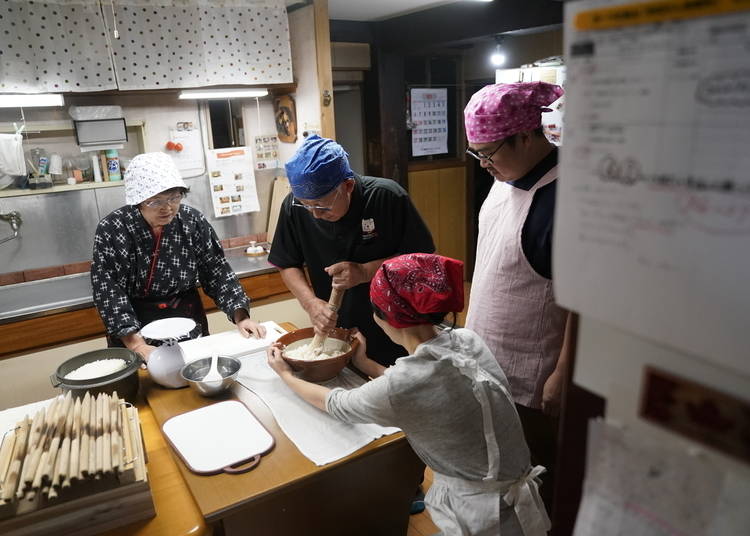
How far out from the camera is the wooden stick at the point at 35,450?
107 centimetres

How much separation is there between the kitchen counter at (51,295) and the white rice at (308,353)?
154 centimetres

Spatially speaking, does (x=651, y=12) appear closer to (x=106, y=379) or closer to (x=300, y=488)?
(x=300, y=488)

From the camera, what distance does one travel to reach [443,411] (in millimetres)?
1299

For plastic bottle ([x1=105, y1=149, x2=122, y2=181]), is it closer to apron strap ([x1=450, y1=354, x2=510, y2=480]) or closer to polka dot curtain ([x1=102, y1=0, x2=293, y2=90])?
polka dot curtain ([x1=102, y1=0, x2=293, y2=90])

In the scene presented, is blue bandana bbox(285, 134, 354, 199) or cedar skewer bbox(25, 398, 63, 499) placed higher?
blue bandana bbox(285, 134, 354, 199)

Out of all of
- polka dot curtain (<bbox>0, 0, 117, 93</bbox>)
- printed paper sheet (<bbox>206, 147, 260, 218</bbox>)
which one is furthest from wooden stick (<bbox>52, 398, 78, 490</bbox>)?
printed paper sheet (<bbox>206, 147, 260, 218</bbox>)

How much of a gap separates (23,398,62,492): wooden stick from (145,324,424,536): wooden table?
32cm

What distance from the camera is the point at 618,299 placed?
1.40 feet

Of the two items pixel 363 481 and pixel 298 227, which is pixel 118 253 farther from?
pixel 363 481

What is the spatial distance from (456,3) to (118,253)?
102 inches

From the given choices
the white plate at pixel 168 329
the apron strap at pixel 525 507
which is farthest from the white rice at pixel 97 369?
the apron strap at pixel 525 507

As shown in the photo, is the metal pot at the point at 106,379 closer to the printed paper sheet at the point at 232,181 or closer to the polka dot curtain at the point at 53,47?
the polka dot curtain at the point at 53,47

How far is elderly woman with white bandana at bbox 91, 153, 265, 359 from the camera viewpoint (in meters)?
2.06

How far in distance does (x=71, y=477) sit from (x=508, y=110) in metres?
1.41
